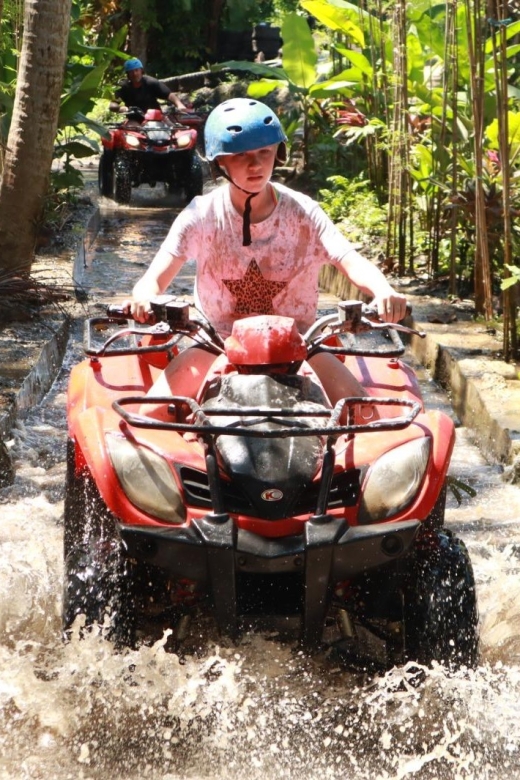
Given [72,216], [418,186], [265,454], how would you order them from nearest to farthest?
[265,454], [418,186], [72,216]

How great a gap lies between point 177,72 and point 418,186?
689 inches

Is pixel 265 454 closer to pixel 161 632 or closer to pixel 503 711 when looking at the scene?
pixel 161 632

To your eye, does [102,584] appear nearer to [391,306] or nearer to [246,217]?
[391,306]

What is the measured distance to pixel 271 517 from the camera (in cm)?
333

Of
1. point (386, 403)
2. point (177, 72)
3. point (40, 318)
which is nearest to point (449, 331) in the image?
point (40, 318)

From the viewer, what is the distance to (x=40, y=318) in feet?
26.9

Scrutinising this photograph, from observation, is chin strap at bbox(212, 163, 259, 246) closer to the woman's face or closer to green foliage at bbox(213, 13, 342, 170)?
the woman's face

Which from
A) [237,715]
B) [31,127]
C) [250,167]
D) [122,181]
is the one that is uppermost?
[122,181]

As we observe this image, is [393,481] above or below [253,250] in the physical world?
below

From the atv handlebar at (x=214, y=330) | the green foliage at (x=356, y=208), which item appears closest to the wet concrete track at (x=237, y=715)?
the atv handlebar at (x=214, y=330)

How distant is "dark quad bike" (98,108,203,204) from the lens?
15.2 m

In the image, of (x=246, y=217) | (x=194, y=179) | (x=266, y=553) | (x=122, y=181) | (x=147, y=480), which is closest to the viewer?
(x=266, y=553)

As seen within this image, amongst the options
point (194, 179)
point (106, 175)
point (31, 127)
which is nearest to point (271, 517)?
point (31, 127)

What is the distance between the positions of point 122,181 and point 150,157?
47 centimetres
